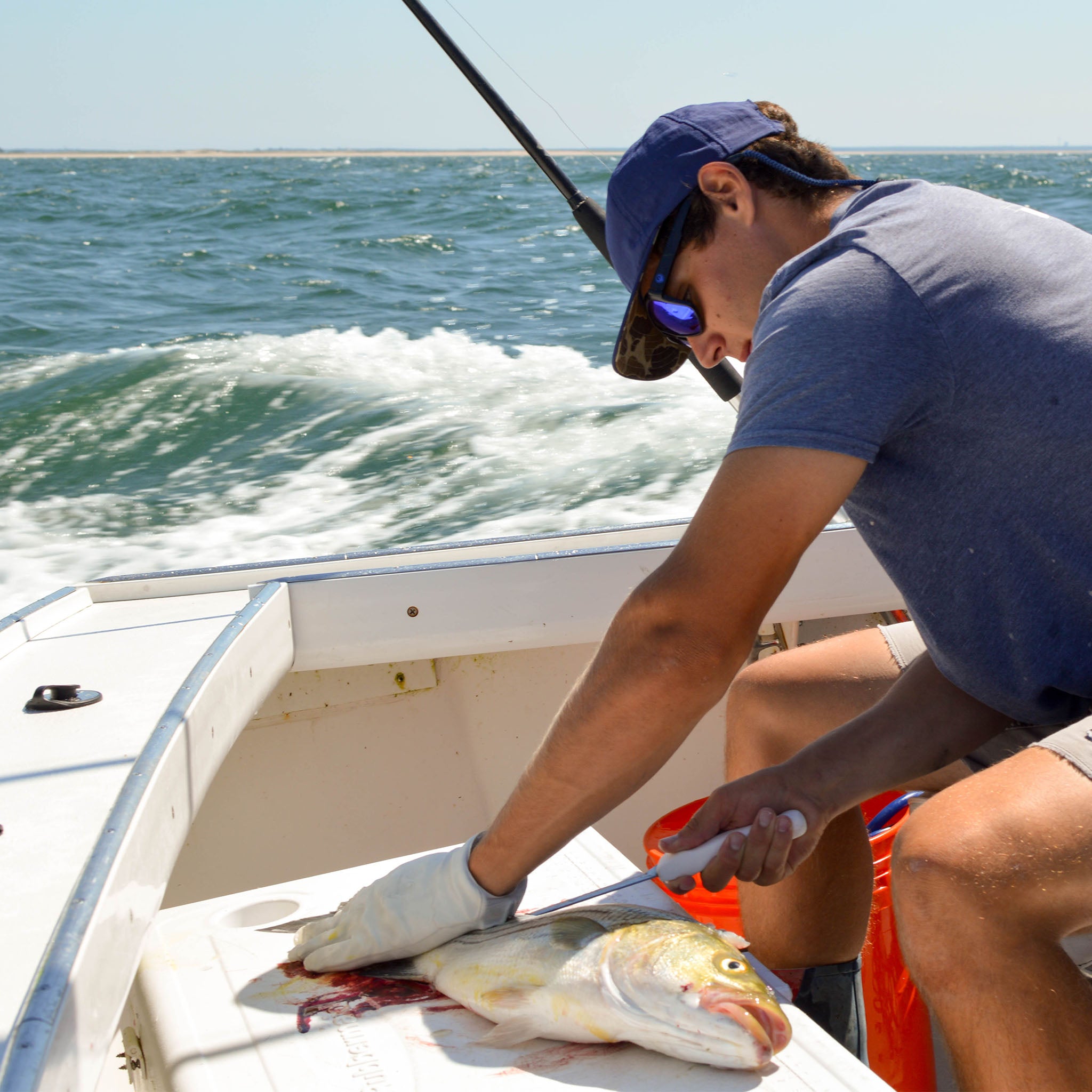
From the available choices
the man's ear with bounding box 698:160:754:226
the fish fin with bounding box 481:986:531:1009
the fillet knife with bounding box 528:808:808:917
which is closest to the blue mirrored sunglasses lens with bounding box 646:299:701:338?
the man's ear with bounding box 698:160:754:226

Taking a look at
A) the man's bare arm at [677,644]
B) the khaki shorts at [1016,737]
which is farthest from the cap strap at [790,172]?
the khaki shorts at [1016,737]

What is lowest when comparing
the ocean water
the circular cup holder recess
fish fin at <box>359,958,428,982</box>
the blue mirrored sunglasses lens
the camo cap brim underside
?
the ocean water

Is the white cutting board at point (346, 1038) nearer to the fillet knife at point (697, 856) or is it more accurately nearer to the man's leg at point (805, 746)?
the fillet knife at point (697, 856)

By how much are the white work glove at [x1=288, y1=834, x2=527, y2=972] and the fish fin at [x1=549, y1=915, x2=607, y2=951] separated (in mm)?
106

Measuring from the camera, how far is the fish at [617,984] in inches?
44.3

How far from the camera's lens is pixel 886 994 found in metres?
1.80

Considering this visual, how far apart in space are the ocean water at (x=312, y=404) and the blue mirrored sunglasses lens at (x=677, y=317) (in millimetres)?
3686

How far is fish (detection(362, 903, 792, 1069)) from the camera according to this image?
1124 millimetres

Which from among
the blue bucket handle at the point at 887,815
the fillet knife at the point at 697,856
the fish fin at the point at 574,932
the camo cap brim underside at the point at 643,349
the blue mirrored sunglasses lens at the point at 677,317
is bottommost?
the blue bucket handle at the point at 887,815

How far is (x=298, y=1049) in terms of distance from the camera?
4.11ft

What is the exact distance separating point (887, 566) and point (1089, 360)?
36cm

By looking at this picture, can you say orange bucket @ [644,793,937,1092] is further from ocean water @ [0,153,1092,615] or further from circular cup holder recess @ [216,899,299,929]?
ocean water @ [0,153,1092,615]

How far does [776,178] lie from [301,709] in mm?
1544

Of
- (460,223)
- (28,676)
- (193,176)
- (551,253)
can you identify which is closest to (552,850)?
(28,676)
